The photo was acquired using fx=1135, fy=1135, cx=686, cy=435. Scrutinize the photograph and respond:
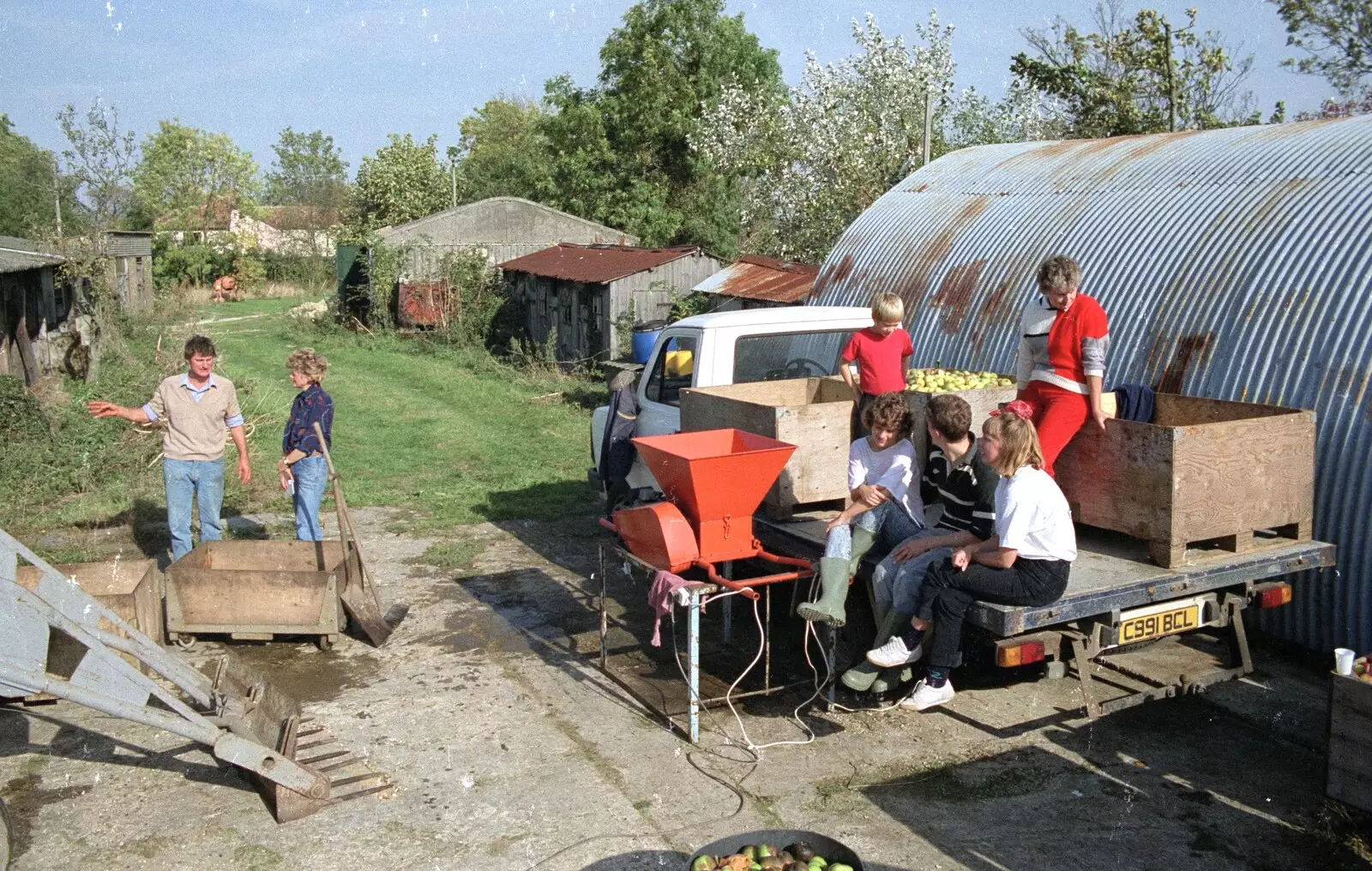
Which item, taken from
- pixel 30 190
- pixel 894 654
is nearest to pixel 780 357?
pixel 894 654

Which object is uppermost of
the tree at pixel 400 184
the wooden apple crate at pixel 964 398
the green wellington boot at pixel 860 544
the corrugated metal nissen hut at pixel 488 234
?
the tree at pixel 400 184

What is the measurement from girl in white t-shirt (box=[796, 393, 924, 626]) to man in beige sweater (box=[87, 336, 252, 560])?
4.48 meters

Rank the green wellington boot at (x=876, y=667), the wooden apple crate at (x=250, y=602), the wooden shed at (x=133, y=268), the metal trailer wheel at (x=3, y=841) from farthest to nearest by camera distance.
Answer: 1. the wooden shed at (x=133, y=268)
2. the wooden apple crate at (x=250, y=602)
3. the green wellington boot at (x=876, y=667)
4. the metal trailer wheel at (x=3, y=841)

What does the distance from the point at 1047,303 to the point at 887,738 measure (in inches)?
109

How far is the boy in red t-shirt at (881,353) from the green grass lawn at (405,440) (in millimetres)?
4543

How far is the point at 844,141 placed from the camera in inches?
804

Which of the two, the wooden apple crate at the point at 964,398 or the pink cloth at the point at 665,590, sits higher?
the wooden apple crate at the point at 964,398

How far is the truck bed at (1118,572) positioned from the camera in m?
5.59

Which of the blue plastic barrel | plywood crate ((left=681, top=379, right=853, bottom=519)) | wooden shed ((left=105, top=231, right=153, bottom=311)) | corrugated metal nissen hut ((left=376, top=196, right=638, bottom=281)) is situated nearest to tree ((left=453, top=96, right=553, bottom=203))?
corrugated metal nissen hut ((left=376, top=196, right=638, bottom=281))

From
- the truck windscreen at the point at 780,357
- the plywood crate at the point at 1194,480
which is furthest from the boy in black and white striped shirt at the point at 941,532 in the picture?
the truck windscreen at the point at 780,357

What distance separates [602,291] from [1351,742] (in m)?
17.8

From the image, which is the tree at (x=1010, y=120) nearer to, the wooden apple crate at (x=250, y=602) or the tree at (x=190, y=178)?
the wooden apple crate at (x=250, y=602)

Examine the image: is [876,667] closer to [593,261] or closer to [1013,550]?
[1013,550]

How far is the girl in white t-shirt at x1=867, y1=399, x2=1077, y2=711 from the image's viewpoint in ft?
18.2
